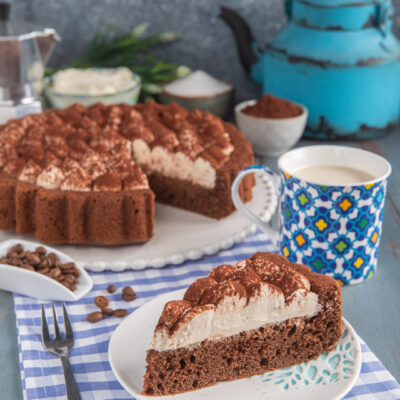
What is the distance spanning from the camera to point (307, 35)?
244cm

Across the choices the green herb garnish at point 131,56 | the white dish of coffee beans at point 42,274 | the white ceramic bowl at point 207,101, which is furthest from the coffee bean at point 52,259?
the green herb garnish at point 131,56

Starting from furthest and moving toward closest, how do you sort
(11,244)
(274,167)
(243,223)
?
1. (274,167)
2. (243,223)
3. (11,244)

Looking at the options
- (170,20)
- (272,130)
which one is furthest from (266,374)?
(170,20)

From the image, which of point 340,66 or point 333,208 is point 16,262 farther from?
point 340,66

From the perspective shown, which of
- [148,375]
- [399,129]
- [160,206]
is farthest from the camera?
[399,129]

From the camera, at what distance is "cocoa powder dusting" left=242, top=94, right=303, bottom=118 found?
7.73 ft

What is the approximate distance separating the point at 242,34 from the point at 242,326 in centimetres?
188

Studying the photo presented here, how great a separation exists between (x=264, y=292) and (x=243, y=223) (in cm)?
65

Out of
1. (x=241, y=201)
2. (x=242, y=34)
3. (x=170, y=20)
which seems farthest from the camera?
(x=170, y=20)

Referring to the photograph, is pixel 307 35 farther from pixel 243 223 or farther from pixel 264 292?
pixel 264 292

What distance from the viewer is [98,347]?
1316 millimetres

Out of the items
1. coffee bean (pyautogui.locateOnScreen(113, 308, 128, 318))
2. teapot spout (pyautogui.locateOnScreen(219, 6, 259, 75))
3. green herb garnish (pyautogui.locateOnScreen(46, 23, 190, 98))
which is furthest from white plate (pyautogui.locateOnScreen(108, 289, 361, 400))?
teapot spout (pyautogui.locateOnScreen(219, 6, 259, 75))

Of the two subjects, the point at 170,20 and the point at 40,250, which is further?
the point at 170,20

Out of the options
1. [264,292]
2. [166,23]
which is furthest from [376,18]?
[264,292]
